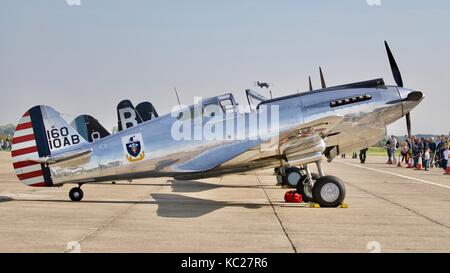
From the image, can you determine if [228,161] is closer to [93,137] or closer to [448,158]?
[93,137]

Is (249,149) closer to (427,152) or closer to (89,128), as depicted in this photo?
(89,128)

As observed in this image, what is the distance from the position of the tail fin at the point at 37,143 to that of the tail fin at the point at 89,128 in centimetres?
587

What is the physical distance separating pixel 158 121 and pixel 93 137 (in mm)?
6717

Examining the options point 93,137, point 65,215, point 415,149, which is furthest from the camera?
point 415,149

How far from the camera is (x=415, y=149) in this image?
31688 millimetres

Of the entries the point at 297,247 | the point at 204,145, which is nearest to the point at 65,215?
Answer: the point at 204,145

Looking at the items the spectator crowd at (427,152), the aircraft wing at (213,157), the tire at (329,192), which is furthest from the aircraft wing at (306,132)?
the spectator crowd at (427,152)

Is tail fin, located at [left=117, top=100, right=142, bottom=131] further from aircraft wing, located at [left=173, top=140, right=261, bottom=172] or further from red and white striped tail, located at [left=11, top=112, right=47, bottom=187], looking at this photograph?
aircraft wing, located at [left=173, top=140, right=261, bottom=172]

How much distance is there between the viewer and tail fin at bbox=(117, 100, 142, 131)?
2048 centimetres

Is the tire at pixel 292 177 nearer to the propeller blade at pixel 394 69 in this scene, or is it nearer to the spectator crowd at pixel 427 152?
the propeller blade at pixel 394 69

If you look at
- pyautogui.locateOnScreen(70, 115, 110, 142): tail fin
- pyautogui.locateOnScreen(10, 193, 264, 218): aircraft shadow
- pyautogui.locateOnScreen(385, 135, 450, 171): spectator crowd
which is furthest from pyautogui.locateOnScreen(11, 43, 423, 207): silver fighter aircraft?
pyautogui.locateOnScreen(385, 135, 450, 171): spectator crowd

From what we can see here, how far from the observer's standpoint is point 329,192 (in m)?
10.6

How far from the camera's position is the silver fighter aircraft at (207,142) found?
34.6 ft

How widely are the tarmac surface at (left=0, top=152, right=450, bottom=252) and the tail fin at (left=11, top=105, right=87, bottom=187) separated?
0.62 m
